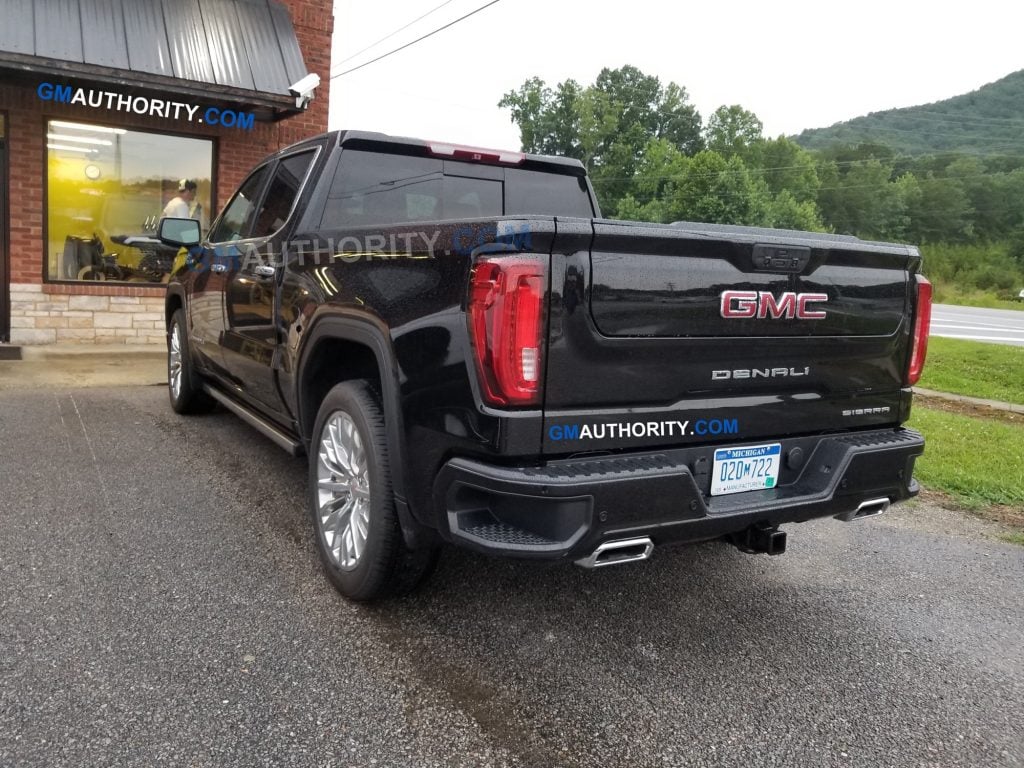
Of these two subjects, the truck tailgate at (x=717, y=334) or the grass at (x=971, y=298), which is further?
the grass at (x=971, y=298)

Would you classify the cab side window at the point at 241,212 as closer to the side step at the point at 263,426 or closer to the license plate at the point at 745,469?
the side step at the point at 263,426

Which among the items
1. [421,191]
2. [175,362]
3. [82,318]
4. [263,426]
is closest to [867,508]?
[421,191]

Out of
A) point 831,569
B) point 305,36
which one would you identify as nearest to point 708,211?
point 305,36

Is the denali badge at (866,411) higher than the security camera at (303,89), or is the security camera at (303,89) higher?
the security camera at (303,89)

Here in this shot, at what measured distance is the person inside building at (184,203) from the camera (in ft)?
32.1

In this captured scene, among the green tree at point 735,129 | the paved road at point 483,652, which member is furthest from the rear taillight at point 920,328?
the green tree at point 735,129

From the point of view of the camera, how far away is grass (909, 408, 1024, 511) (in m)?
5.43

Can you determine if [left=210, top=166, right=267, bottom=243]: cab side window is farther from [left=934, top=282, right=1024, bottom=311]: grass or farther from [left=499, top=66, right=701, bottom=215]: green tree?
[left=499, top=66, right=701, bottom=215]: green tree

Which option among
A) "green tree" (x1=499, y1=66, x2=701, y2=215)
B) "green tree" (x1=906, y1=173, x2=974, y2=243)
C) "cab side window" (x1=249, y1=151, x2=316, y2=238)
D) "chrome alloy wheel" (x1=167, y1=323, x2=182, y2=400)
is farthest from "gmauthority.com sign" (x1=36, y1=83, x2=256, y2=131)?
"green tree" (x1=906, y1=173, x2=974, y2=243)

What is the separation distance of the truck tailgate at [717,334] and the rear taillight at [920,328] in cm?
7

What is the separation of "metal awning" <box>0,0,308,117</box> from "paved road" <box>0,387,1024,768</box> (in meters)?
5.66

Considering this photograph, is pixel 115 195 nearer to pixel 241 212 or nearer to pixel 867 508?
pixel 241 212

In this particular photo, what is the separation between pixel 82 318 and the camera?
9.70 meters

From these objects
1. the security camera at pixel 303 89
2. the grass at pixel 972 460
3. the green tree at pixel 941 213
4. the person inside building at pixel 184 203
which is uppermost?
the green tree at pixel 941 213
